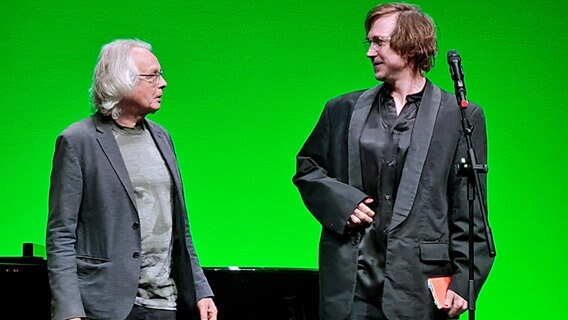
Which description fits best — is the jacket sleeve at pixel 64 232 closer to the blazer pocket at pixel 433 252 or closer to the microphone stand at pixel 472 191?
the blazer pocket at pixel 433 252

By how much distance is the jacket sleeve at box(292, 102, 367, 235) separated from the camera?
276 cm

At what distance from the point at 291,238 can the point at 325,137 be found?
165cm

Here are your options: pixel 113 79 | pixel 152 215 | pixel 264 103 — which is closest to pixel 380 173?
pixel 152 215

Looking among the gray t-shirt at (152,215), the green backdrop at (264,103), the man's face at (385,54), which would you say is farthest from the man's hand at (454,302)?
the green backdrop at (264,103)

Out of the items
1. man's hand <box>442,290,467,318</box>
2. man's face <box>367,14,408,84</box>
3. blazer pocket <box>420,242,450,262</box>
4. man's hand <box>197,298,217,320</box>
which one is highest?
man's face <box>367,14,408,84</box>

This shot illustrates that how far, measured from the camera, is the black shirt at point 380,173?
2.73m

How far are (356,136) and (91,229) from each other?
2.46 ft

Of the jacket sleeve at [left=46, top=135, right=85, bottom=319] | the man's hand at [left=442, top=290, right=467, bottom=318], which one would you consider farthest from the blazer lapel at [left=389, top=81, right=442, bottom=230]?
the jacket sleeve at [left=46, top=135, right=85, bottom=319]

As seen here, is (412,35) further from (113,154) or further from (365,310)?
(113,154)

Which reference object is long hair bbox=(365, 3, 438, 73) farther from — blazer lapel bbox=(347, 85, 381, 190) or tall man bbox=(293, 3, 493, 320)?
blazer lapel bbox=(347, 85, 381, 190)

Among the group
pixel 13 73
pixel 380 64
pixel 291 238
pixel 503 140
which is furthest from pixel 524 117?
pixel 13 73

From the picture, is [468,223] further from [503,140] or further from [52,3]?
[52,3]

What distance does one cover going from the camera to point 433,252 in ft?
8.96

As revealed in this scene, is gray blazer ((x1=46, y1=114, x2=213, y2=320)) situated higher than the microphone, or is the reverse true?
the microphone
